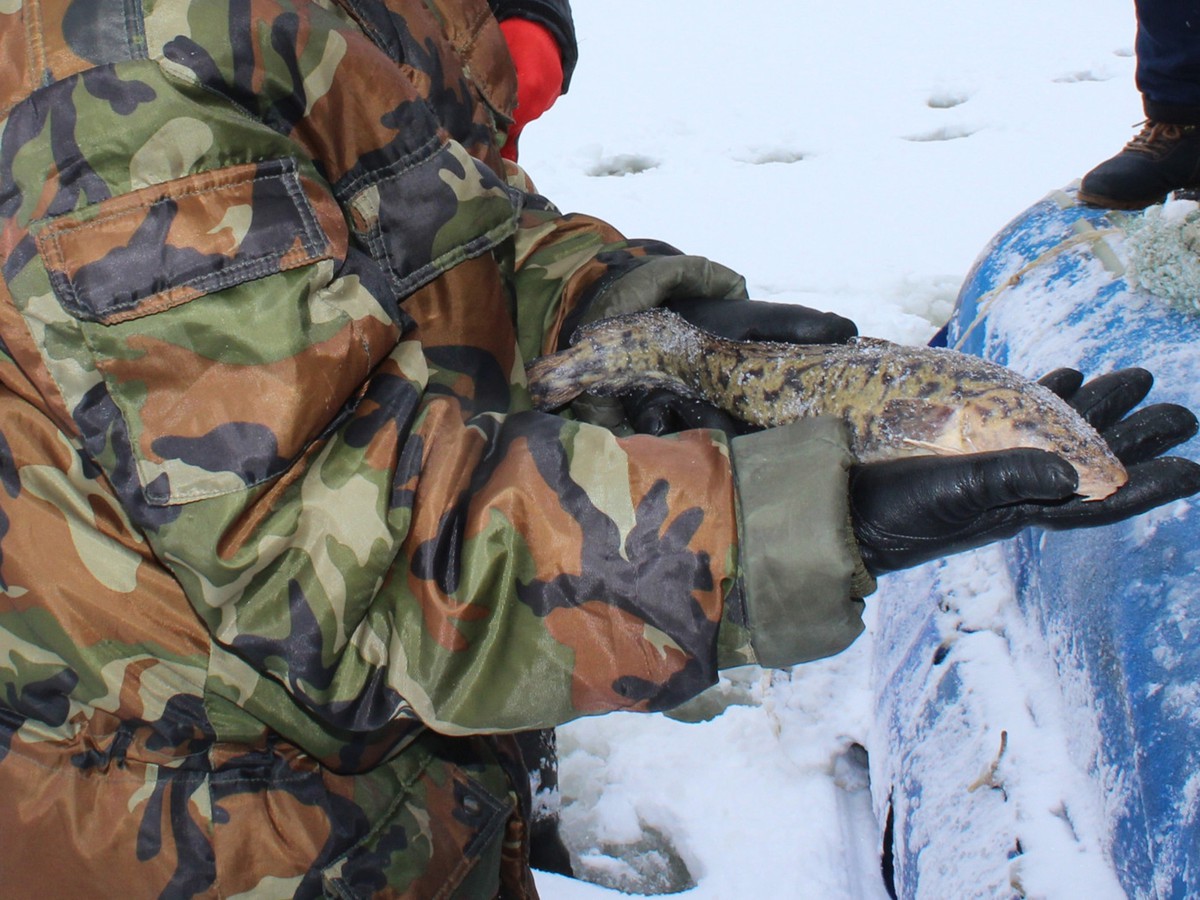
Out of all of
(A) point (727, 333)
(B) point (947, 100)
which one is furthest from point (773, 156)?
(A) point (727, 333)

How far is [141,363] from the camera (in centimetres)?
115

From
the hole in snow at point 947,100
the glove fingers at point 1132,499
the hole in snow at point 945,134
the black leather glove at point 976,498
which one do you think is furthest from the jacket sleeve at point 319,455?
the hole in snow at point 947,100

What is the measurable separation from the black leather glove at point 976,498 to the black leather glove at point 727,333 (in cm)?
82

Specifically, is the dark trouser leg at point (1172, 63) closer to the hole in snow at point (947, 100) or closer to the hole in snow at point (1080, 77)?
the hole in snow at point (947, 100)

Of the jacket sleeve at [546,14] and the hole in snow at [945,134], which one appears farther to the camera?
the hole in snow at [945,134]

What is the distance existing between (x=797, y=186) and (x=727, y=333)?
358 centimetres

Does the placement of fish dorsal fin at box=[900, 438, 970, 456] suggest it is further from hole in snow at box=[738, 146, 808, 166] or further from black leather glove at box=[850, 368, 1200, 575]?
hole in snow at box=[738, 146, 808, 166]

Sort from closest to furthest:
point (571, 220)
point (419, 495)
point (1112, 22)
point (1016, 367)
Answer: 1. point (419, 495)
2. point (571, 220)
3. point (1016, 367)
4. point (1112, 22)

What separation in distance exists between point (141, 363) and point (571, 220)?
4.59 ft

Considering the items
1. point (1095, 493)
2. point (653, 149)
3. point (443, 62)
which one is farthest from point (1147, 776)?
point (653, 149)

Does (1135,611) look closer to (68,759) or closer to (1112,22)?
(68,759)

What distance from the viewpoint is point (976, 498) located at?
135cm

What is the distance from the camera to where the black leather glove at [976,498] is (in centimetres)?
133

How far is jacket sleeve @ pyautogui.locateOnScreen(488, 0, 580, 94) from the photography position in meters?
2.91
